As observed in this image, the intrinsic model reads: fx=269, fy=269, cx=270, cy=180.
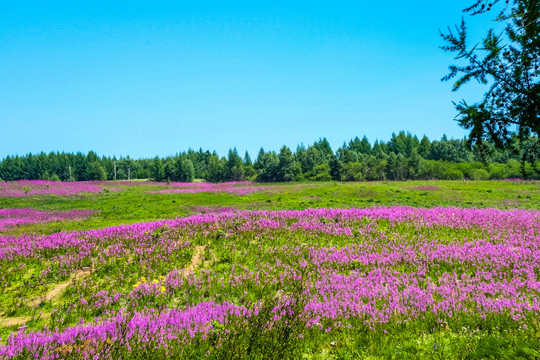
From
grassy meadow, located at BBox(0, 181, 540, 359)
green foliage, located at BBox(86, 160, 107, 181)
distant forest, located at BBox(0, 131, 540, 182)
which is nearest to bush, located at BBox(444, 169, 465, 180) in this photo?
distant forest, located at BBox(0, 131, 540, 182)

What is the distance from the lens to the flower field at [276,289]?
4383 millimetres

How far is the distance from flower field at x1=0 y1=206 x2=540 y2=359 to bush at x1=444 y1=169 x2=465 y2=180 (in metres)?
76.2

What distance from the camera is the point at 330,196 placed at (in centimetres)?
3316

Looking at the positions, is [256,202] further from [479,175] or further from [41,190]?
[479,175]

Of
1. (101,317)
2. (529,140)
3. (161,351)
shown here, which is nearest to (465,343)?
(529,140)

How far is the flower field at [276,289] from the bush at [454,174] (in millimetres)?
76171

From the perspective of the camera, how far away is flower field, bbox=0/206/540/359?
4.38 meters

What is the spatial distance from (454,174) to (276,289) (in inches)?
3510

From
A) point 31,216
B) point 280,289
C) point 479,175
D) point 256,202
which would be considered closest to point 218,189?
point 256,202

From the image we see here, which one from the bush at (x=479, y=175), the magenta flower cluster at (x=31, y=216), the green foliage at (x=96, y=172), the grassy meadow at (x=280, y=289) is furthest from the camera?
the green foliage at (x=96, y=172)

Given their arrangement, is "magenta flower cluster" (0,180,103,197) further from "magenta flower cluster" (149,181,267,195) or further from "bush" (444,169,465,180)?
"bush" (444,169,465,180)

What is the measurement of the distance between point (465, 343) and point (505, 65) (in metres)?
4.17

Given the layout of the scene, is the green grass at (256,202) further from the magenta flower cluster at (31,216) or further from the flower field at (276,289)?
the flower field at (276,289)

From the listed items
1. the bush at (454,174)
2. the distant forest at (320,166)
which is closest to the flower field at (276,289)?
the distant forest at (320,166)
